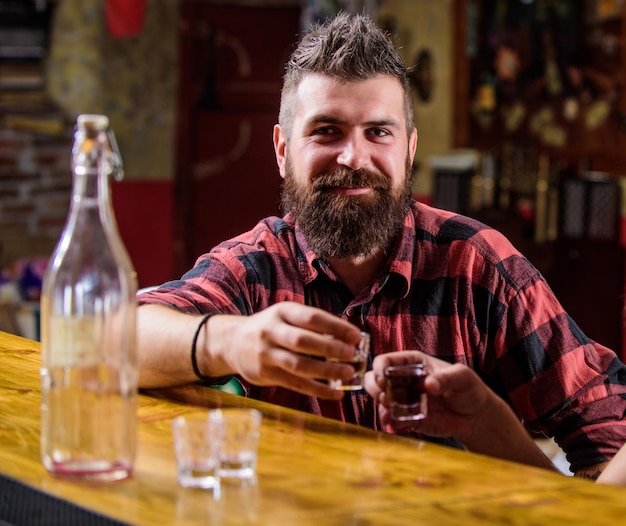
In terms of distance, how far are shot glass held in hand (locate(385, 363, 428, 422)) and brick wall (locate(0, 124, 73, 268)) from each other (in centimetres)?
501

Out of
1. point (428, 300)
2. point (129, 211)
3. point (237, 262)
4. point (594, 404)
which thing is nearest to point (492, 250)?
point (428, 300)

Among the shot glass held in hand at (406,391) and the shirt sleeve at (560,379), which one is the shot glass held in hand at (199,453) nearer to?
the shot glass held in hand at (406,391)

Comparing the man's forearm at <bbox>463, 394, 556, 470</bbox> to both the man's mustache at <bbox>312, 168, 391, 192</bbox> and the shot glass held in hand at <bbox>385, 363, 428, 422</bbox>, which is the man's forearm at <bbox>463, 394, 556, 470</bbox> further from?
the man's mustache at <bbox>312, 168, 391, 192</bbox>

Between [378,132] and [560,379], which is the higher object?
[378,132]

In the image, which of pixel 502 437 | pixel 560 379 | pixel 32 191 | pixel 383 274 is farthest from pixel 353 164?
pixel 32 191

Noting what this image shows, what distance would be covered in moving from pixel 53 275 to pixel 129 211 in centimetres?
557

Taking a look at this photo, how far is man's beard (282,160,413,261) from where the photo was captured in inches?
88.7

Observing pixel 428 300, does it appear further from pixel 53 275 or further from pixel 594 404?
pixel 53 275

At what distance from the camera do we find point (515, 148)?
578 centimetres

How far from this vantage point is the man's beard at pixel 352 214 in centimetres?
225

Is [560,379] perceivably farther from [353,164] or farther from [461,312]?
[353,164]

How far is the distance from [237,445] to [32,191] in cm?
543

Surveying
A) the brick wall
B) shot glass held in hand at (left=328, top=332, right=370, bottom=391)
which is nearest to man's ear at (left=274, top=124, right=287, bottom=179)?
shot glass held in hand at (left=328, top=332, right=370, bottom=391)

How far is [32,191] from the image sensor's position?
6480mm
